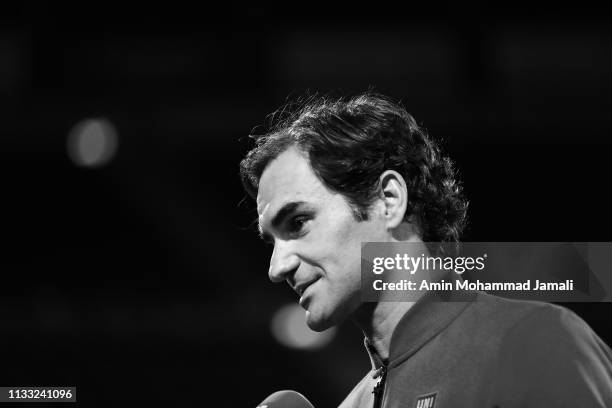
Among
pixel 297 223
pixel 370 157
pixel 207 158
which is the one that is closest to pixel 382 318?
pixel 297 223

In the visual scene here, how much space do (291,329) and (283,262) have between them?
2.31m

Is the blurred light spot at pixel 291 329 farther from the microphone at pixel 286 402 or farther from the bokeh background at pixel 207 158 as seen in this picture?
the microphone at pixel 286 402

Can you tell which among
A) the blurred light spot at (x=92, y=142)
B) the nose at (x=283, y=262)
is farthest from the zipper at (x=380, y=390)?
the blurred light spot at (x=92, y=142)

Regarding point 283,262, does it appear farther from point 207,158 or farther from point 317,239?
point 207,158

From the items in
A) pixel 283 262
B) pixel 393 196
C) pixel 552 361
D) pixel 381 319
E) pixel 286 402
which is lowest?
pixel 552 361

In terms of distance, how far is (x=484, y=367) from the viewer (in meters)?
1.30

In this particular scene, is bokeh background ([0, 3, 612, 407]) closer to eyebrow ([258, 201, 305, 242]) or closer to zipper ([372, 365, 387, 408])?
eyebrow ([258, 201, 305, 242])

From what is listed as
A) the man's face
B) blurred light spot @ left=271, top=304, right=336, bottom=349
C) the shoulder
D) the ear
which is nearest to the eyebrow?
the man's face

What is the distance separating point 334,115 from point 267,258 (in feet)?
7.65

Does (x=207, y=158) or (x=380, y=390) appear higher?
(x=207, y=158)

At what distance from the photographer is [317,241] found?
1.56 m

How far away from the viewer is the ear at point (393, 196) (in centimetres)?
164

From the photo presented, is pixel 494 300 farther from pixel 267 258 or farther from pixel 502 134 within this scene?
pixel 267 258

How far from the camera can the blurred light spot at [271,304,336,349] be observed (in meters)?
3.82
